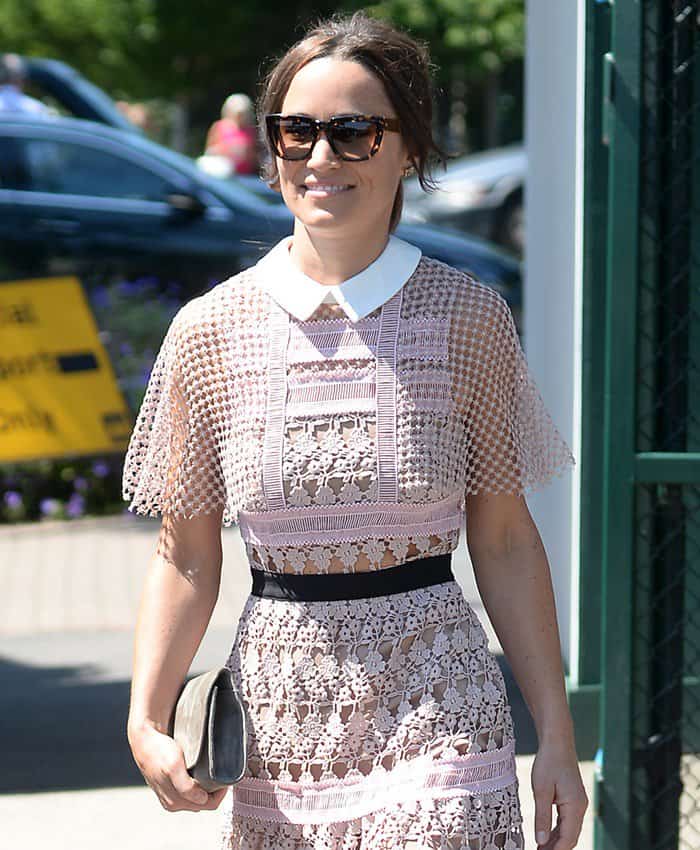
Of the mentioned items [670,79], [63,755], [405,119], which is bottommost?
[63,755]

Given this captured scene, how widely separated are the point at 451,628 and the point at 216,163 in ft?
36.3

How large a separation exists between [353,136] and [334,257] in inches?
7.1

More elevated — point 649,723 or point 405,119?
point 405,119

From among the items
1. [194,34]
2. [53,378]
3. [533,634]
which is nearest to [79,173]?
[53,378]

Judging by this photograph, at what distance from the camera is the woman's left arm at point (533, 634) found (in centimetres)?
227

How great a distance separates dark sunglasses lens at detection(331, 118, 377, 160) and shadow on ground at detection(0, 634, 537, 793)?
3.29 m

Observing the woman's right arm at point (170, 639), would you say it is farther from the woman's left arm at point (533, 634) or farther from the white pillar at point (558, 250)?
the white pillar at point (558, 250)

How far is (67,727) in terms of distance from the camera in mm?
5672

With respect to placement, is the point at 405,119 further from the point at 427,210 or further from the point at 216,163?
the point at 427,210

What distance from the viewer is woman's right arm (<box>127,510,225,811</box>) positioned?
221cm

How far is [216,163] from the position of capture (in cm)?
1295

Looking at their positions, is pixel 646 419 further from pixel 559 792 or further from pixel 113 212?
pixel 113 212

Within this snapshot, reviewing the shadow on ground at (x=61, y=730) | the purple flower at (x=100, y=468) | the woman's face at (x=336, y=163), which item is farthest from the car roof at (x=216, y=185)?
the woman's face at (x=336, y=163)

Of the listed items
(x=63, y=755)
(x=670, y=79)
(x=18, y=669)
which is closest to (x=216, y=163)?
(x=18, y=669)
